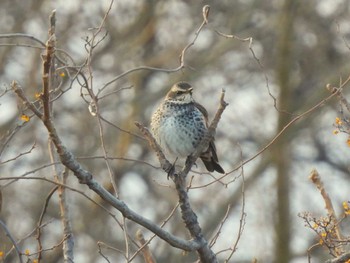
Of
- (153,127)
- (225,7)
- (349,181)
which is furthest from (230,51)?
(153,127)

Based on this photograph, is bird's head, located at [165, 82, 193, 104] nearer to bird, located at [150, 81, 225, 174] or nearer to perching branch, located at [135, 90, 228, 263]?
bird, located at [150, 81, 225, 174]

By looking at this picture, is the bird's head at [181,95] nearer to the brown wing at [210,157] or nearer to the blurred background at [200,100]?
the brown wing at [210,157]

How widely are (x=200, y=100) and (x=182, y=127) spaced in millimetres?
9292

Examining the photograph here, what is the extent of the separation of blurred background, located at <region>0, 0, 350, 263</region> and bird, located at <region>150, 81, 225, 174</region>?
8189 mm

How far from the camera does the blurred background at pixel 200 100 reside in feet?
57.0

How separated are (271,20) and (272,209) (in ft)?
12.1

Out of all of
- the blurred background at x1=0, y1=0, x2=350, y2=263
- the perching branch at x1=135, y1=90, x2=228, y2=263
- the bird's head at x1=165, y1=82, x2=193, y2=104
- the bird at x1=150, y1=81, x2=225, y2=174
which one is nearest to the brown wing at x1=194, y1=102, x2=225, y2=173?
the bird at x1=150, y1=81, x2=225, y2=174

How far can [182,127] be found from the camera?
28.6 feet

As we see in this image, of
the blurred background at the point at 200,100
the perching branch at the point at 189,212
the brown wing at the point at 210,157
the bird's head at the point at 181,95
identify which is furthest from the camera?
the blurred background at the point at 200,100

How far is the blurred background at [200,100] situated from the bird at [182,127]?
819cm

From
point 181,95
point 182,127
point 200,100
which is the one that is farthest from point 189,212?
point 200,100

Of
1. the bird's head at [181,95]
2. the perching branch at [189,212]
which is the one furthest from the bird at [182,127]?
the perching branch at [189,212]

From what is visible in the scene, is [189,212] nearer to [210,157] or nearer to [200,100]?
[210,157]

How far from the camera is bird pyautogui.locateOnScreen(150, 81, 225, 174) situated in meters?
8.71
